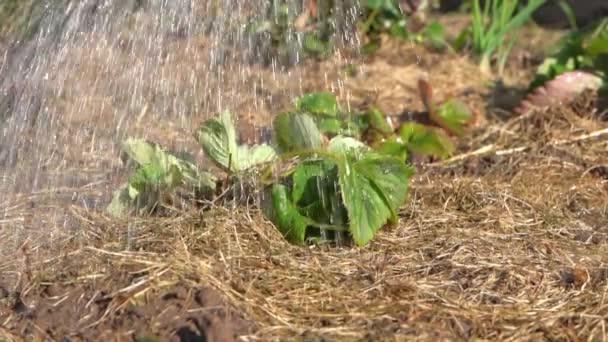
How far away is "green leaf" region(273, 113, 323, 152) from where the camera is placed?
103 inches

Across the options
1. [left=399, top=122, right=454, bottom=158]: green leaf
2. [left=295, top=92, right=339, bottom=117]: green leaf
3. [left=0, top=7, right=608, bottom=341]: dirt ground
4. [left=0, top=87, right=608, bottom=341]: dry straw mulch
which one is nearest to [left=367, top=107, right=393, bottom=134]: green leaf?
[left=399, top=122, right=454, bottom=158]: green leaf

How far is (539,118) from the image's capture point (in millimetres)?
3617

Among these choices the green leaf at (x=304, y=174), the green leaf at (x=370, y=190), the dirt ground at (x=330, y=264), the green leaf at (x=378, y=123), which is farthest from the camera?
the green leaf at (x=378, y=123)

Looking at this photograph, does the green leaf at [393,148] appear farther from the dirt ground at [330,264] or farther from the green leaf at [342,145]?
the green leaf at [342,145]

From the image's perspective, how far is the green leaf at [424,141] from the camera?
10.4 ft

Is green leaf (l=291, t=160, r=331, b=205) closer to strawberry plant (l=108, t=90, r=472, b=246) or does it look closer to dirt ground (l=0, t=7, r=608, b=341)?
strawberry plant (l=108, t=90, r=472, b=246)

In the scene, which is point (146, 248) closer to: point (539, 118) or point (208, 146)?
point (208, 146)

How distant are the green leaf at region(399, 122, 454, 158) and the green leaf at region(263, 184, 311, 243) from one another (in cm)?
71

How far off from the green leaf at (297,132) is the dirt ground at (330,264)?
18 centimetres

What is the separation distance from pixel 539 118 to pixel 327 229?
1.31 m

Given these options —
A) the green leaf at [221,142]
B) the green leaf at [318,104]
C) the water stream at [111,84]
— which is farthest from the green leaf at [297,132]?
the water stream at [111,84]

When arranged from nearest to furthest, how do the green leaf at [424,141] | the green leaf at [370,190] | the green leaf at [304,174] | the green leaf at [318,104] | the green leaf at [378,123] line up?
1. the green leaf at [370,190]
2. the green leaf at [304,174]
3. the green leaf at [318,104]
4. the green leaf at [424,141]
5. the green leaf at [378,123]

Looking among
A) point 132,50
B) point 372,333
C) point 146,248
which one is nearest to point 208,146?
point 146,248

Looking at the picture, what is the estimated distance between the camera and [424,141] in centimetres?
318
